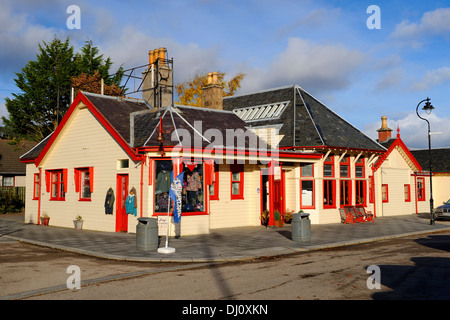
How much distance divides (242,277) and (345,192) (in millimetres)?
16270

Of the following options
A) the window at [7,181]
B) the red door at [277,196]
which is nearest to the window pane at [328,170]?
the red door at [277,196]

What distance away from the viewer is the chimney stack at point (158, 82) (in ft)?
71.8

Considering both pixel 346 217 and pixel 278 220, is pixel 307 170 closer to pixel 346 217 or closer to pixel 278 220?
pixel 346 217

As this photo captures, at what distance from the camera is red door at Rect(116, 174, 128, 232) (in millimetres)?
18422

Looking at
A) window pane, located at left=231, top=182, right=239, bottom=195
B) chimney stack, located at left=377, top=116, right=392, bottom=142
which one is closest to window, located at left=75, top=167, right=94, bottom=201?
window pane, located at left=231, top=182, right=239, bottom=195

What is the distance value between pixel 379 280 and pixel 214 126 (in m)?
13.2

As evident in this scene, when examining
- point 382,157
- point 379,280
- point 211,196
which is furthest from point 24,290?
point 382,157

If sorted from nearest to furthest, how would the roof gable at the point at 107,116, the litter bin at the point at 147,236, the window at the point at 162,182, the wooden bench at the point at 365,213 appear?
the litter bin at the point at 147,236 < the window at the point at 162,182 < the roof gable at the point at 107,116 < the wooden bench at the point at 365,213

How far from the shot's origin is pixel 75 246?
14.4 meters

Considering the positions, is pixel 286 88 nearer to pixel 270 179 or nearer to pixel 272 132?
pixel 272 132

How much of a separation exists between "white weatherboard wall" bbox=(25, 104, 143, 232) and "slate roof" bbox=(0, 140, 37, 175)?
679 inches

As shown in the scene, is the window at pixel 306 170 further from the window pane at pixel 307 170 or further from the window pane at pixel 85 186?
A: the window pane at pixel 85 186

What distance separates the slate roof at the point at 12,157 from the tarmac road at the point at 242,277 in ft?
89.9

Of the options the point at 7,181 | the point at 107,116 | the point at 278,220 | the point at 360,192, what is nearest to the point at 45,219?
the point at 107,116
